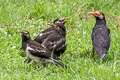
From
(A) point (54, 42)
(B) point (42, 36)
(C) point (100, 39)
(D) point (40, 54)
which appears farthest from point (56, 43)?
(C) point (100, 39)

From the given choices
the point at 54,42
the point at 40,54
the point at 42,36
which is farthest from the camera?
the point at 42,36

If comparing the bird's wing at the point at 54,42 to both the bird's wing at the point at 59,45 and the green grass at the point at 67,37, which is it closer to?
the bird's wing at the point at 59,45

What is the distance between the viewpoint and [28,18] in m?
13.2

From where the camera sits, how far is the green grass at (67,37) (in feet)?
28.9

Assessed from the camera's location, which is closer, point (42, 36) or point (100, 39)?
point (42, 36)

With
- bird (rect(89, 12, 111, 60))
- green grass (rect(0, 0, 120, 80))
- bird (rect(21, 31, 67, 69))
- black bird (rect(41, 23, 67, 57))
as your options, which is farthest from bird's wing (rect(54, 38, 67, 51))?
bird (rect(89, 12, 111, 60))

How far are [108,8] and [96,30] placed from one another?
322 cm

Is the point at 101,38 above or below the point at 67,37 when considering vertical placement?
above

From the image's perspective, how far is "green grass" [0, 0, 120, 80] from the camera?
880 centimetres

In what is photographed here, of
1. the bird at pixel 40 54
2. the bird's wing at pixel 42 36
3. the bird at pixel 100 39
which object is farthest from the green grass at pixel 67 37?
the bird's wing at pixel 42 36

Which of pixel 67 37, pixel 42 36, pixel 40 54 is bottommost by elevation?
pixel 67 37

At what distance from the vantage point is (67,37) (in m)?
12.1

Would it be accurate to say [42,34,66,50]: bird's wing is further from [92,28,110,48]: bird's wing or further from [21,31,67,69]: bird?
[92,28,110,48]: bird's wing

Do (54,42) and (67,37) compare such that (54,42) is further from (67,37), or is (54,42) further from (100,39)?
(67,37)
